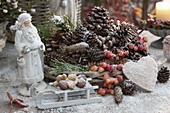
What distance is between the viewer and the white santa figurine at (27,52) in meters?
1.09

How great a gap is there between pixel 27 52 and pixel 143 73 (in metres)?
0.44

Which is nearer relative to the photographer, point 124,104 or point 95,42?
point 124,104

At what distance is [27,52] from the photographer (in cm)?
109

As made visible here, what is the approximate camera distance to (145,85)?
3.84 feet

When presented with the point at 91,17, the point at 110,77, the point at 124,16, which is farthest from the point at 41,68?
the point at 124,16

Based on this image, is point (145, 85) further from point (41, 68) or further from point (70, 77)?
point (41, 68)

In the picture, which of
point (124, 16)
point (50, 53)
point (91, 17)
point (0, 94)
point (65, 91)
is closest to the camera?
point (65, 91)

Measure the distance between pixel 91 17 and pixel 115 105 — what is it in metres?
0.47

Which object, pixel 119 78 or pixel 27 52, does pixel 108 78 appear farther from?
pixel 27 52

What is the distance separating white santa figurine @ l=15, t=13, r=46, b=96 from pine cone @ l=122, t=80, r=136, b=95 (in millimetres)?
308

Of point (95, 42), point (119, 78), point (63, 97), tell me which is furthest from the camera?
point (95, 42)

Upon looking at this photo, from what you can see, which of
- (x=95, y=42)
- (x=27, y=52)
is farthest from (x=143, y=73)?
(x=27, y=52)

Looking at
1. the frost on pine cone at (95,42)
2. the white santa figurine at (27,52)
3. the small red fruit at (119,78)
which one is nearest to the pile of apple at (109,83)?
the small red fruit at (119,78)

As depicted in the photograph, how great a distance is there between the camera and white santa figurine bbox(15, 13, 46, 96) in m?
1.09
